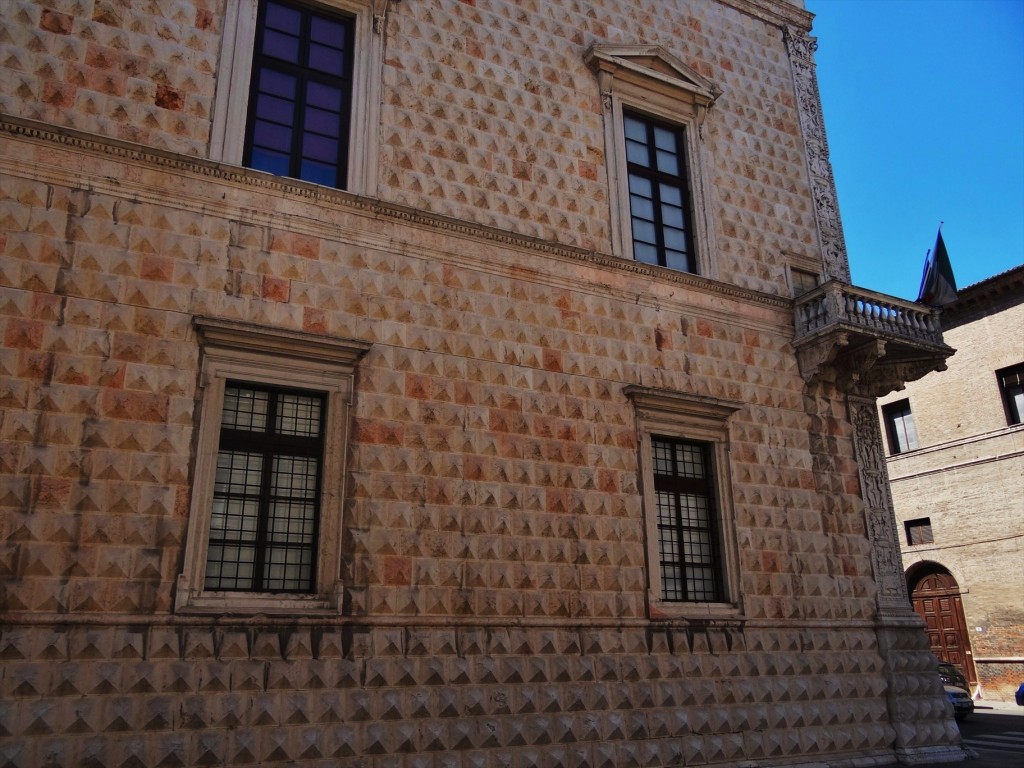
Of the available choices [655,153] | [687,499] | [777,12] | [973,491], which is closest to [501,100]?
[655,153]

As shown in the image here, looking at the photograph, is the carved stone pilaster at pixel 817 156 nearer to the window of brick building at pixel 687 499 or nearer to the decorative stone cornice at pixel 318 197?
the decorative stone cornice at pixel 318 197

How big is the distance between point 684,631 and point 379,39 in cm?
757

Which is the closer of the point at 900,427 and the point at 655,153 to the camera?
the point at 655,153

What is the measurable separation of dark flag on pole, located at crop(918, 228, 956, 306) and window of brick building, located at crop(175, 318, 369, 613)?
8.89 m

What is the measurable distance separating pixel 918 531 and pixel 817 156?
1430cm

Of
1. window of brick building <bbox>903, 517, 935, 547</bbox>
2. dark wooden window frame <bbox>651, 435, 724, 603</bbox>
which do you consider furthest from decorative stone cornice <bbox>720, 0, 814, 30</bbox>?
window of brick building <bbox>903, 517, 935, 547</bbox>

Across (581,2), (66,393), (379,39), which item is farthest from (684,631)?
(581,2)

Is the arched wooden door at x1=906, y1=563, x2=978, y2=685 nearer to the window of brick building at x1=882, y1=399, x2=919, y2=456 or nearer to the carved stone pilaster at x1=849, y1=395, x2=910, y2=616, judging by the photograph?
the window of brick building at x1=882, y1=399, x2=919, y2=456

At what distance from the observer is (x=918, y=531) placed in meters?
23.6

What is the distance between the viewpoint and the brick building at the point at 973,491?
829 inches

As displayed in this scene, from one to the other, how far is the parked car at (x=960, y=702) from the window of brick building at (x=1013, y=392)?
7885 mm

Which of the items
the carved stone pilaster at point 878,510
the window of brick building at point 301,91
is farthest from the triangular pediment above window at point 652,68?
the carved stone pilaster at point 878,510

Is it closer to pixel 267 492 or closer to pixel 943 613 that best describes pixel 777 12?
pixel 267 492

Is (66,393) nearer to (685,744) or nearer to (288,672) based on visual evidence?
(288,672)
